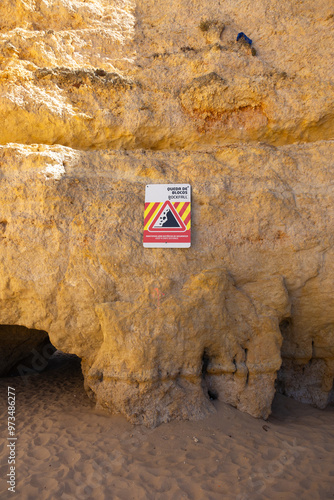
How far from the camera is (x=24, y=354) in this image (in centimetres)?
518

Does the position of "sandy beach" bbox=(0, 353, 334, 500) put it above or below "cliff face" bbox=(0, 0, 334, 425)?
below

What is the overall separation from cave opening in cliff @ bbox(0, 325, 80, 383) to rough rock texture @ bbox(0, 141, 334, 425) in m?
1.49

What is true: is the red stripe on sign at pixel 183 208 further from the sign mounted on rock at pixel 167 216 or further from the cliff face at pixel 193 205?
the cliff face at pixel 193 205

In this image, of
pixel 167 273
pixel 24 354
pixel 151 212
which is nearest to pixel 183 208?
pixel 151 212

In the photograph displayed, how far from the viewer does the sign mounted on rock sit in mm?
3562

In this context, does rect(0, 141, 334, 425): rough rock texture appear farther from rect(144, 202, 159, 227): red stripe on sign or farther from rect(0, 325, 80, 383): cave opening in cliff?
rect(0, 325, 80, 383): cave opening in cliff

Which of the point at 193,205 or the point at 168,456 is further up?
the point at 193,205

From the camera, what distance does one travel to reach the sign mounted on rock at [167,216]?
3562 millimetres

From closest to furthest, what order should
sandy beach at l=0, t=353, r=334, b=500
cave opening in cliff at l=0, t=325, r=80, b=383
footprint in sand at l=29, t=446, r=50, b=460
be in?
sandy beach at l=0, t=353, r=334, b=500
footprint in sand at l=29, t=446, r=50, b=460
cave opening in cliff at l=0, t=325, r=80, b=383

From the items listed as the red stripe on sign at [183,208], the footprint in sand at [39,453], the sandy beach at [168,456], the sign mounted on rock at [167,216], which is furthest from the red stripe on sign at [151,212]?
the footprint in sand at [39,453]

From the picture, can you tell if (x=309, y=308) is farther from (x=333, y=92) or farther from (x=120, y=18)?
(x=120, y=18)

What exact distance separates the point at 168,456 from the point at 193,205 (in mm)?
2355

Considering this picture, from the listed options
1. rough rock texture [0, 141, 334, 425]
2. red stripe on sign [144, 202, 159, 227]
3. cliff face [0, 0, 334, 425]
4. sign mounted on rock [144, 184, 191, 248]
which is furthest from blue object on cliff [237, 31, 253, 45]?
red stripe on sign [144, 202, 159, 227]

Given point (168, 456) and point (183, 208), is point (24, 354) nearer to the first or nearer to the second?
point (168, 456)
